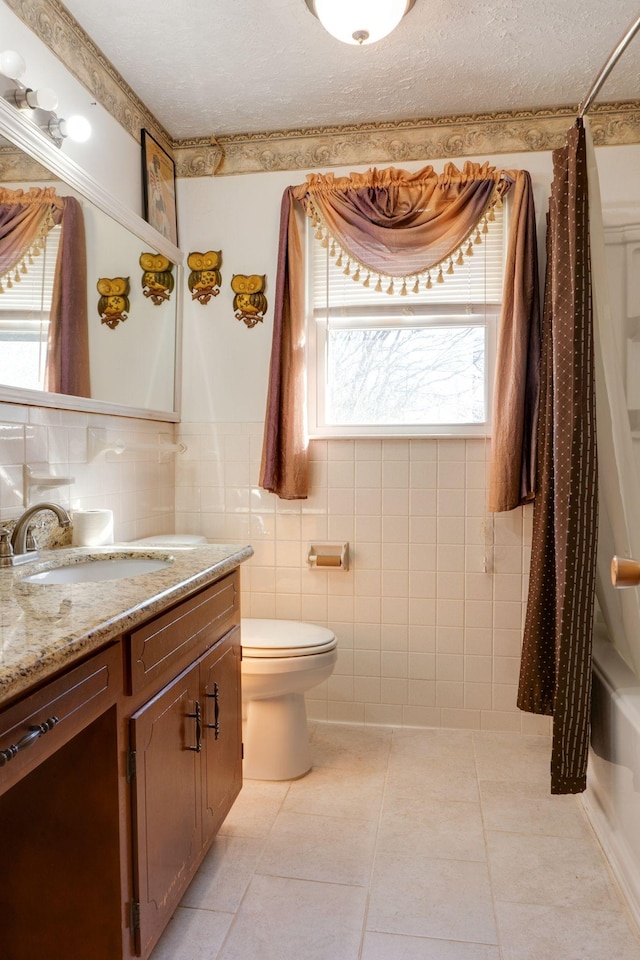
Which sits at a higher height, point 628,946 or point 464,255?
point 464,255

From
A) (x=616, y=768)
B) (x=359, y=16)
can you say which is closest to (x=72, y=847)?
(x=616, y=768)

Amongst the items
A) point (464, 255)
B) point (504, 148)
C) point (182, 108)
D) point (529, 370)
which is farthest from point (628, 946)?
point (182, 108)

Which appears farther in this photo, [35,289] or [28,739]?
[35,289]

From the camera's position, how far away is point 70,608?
1.22 m

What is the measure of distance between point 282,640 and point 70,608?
1.13 m

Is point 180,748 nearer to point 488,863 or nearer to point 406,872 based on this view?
point 406,872

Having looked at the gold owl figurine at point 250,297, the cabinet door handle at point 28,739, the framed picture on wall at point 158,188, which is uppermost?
the framed picture on wall at point 158,188

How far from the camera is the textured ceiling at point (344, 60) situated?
79.6 inches

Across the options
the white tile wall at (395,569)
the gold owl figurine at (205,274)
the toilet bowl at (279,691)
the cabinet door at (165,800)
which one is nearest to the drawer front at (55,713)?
the cabinet door at (165,800)

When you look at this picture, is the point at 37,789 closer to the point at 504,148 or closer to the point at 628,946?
the point at 628,946

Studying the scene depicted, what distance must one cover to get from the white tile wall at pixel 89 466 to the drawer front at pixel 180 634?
0.61 m

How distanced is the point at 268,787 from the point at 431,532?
115 centimetres

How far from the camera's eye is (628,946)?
4.92 ft

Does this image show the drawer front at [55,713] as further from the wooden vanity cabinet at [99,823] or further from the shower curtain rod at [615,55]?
the shower curtain rod at [615,55]
